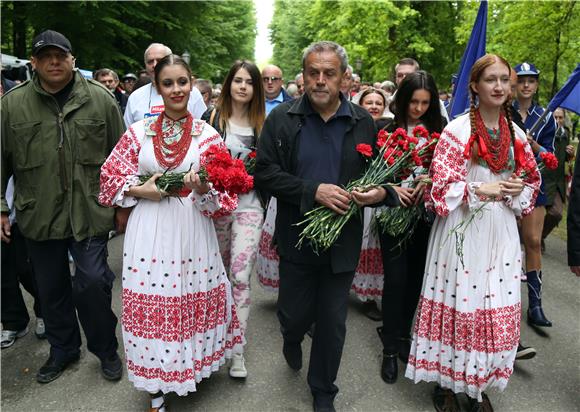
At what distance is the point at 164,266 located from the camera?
3.15m

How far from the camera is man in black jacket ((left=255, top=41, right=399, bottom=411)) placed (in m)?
3.09

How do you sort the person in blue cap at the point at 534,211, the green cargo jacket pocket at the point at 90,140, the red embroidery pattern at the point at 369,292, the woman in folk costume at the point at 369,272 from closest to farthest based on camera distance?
the green cargo jacket pocket at the point at 90,140 → the person in blue cap at the point at 534,211 → the woman in folk costume at the point at 369,272 → the red embroidery pattern at the point at 369,292

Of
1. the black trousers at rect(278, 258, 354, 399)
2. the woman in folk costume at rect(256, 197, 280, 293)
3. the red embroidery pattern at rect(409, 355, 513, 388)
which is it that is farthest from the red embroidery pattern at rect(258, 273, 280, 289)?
the red embroidery pattern at rect(409, 355, 513, 388)

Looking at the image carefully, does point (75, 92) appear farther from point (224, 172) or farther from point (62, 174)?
point (224, 172)

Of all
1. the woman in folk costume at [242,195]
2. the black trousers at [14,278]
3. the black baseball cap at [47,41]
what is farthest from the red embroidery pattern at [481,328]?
the black trousers at [14,278]

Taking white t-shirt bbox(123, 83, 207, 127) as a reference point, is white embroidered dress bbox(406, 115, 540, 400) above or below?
below

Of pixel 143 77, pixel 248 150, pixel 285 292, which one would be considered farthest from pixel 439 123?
pixel 143 77

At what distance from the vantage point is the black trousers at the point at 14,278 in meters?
4.34

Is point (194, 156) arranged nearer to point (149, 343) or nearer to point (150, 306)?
point (150, 306)

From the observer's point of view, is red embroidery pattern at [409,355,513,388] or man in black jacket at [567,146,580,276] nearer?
red embroidery pattern at [409,355,513,388]

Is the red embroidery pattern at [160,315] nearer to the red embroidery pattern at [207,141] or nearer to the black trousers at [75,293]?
the black trousers at [75,293]

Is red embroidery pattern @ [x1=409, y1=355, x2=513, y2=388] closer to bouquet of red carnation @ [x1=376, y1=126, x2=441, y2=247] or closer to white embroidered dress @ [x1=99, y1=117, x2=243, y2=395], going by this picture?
bouquet of red carnation @ [x1=376, y1=126, x2=441, y2=247]

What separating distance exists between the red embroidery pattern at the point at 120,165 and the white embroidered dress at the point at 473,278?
6.49 feet

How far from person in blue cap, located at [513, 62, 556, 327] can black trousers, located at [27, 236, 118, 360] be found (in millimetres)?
3857
